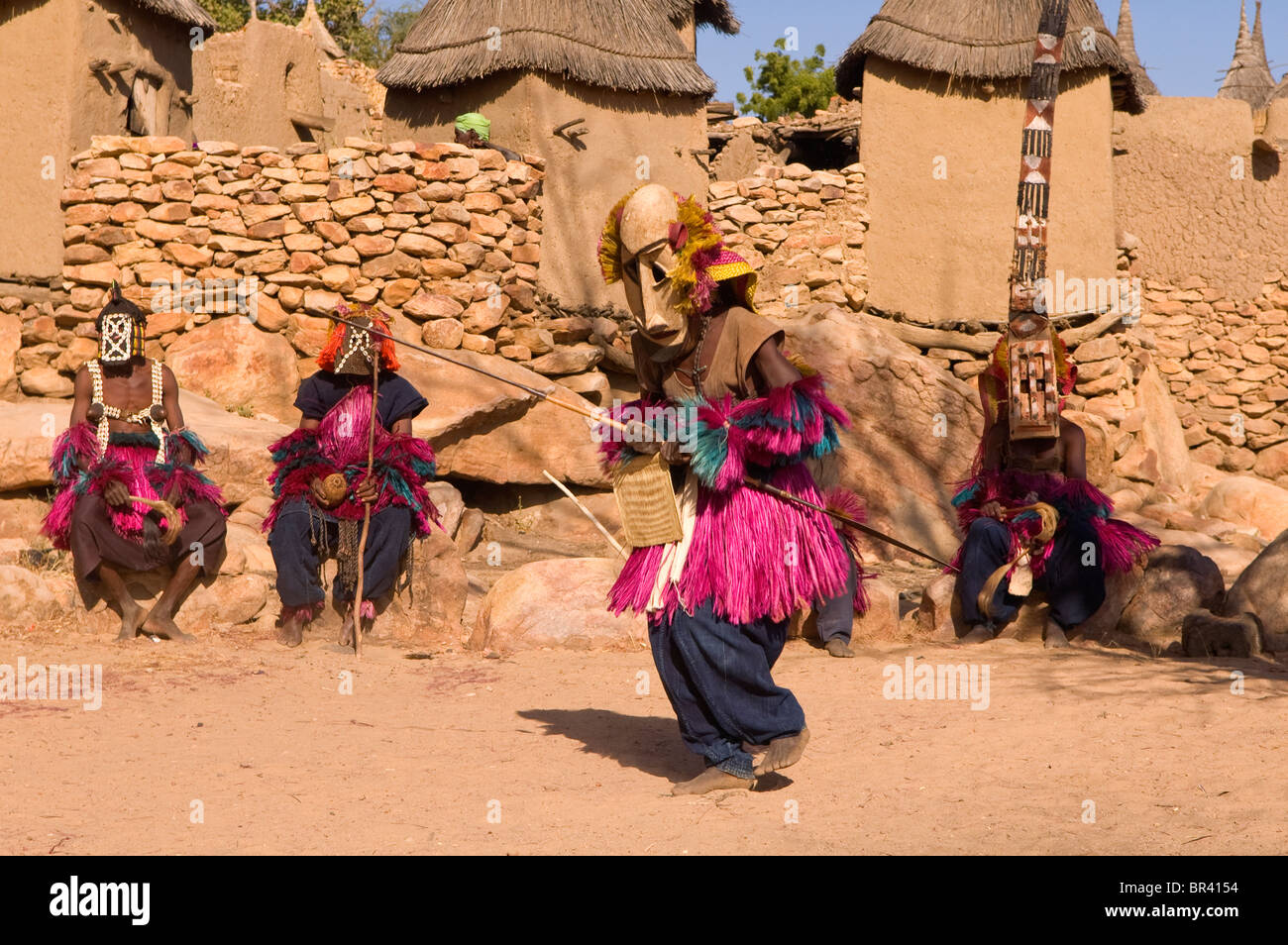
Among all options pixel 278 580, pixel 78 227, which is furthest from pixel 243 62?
pixel 278 580

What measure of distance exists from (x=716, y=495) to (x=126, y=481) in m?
3.81

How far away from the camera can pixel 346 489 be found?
7.08 metres

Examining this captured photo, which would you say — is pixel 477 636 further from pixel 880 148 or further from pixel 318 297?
pixel 880 148

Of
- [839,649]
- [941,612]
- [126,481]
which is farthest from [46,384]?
[941,612]

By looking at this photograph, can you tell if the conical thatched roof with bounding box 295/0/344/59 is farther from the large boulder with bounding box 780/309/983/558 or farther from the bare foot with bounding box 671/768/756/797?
the bare foot with bounding box 671/768/756/797

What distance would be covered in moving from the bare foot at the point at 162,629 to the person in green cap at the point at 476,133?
6.05 meters

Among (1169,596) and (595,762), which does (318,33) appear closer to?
(1169,596)

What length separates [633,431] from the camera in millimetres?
4547

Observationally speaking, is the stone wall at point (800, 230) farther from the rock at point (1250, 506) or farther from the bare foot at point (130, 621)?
the bare foot at point (130, 621)

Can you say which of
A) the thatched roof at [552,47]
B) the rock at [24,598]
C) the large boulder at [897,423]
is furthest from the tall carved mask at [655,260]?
the thatched roof at [552,47]

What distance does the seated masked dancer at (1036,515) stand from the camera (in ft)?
23.0

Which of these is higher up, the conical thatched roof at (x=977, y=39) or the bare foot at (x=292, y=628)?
the conical thatched roof at (x=977, y=39)

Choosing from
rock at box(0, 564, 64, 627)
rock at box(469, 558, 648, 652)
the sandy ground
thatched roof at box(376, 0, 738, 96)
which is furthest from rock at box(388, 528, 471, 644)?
thatched roof at box(376, 0, 738, 96)

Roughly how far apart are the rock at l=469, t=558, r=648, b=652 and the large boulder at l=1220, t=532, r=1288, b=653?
3028 mm
